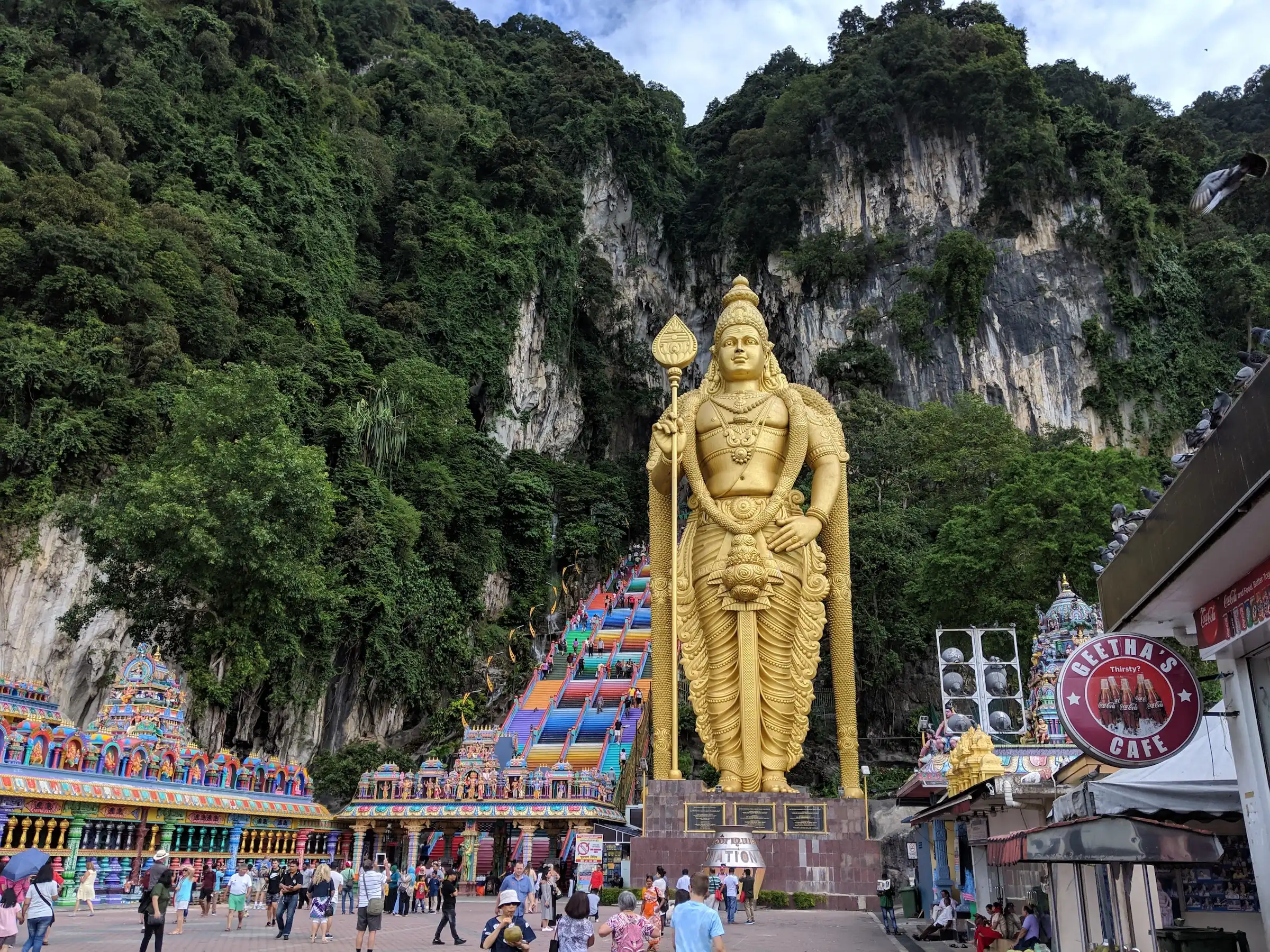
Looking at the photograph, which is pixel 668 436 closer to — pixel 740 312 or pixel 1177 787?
pixel 740 312

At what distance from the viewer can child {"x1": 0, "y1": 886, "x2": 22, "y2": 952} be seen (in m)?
5.35

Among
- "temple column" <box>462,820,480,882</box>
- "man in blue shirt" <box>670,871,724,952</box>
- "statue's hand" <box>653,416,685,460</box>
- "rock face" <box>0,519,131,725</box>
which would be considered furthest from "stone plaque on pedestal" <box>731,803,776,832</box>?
"rock face" <box>0,519,131,725</box>

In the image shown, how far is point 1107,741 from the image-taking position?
14.0 feet

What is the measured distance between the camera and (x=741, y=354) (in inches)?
509

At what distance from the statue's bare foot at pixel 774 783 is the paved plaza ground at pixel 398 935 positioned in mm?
1419

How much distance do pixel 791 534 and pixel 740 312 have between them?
10.5ft

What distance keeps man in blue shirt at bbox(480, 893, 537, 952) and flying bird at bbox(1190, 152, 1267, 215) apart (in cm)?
386

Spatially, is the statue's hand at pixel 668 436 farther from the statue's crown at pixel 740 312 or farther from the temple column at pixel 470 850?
the temple column at pixel 470 850

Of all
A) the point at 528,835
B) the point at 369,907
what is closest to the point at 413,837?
the point at 528,835

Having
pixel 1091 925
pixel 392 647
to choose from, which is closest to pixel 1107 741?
pixel 1091 925

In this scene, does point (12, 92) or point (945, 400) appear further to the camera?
point (945, 400)

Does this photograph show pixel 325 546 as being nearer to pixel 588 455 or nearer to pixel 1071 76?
pixel 588 455

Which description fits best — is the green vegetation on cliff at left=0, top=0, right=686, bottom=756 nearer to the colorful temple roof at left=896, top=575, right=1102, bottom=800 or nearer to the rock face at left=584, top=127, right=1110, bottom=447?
the rock face at left=584, top=127, right=1110, bottom=447

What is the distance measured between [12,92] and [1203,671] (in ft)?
85.7
